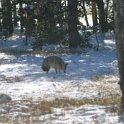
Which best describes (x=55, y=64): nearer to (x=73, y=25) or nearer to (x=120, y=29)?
(x=73, y=25)

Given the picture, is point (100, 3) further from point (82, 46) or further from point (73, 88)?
point (73, 88)

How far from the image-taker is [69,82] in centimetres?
1916

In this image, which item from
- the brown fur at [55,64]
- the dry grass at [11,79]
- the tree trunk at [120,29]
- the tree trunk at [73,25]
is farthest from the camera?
the tree trunk at [73,25]

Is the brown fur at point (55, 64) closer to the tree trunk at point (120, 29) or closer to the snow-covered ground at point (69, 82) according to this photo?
the snow-covered ground at point (69, 82)

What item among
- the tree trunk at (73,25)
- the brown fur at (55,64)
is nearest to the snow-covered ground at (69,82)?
the brown fur at (55,64)

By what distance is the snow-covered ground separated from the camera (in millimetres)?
12086

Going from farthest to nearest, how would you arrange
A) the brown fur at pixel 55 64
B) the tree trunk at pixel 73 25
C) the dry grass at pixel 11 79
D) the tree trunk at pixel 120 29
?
the tree trunk at pixel 73 25
the brown fur at pixel 55 64
the dry grass at pixel 11 79
the tree trunk at pixel 120 29

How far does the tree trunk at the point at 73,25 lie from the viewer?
103 feet

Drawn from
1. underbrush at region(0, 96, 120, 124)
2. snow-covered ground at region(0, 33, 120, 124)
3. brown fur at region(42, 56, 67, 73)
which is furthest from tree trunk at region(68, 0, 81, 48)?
underbrush at region(0, 96, 120, 124)

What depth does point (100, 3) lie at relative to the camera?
115 feet

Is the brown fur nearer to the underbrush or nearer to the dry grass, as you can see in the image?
the dry grass

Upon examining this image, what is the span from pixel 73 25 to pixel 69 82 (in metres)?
13.0

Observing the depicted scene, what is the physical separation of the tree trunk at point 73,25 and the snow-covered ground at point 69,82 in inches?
65.7

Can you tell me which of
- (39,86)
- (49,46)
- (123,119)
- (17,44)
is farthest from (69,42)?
(123,119)
